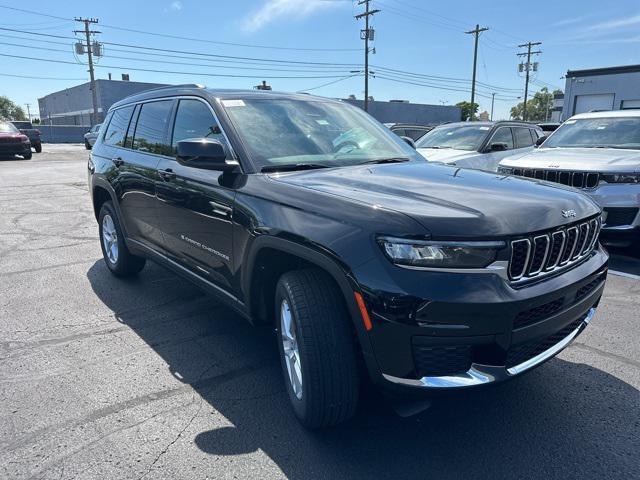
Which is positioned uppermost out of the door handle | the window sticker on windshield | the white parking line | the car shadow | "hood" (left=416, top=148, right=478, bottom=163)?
the window sticker on windshield

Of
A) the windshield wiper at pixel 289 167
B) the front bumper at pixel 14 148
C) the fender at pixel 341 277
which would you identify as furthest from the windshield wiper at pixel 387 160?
the front bumper at pixel 14 148

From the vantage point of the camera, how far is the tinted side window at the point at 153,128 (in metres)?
4.04

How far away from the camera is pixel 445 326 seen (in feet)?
6.75

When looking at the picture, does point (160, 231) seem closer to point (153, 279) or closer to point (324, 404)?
point (153, 279)

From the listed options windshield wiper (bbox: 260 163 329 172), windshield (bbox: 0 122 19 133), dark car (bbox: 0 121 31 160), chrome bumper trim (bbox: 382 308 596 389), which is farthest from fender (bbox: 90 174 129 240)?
windshield (bbox: 0 122 19 133)

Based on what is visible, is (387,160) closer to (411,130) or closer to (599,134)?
(599,134)

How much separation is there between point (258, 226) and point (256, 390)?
3.48ft

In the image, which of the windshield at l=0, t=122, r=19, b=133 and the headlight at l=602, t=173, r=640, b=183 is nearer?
the headlight at l=602, t=173, r=640, b=183

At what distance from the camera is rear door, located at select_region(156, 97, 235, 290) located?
317cm

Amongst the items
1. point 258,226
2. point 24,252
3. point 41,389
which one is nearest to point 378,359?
point 258,226

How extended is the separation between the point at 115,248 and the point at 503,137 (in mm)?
7145

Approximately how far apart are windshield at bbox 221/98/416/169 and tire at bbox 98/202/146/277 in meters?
2.25

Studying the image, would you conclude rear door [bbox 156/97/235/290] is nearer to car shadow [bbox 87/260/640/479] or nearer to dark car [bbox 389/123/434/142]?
car shadow [bbox 87/260/640/479]

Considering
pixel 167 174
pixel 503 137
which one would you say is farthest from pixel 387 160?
pixel 503 137
